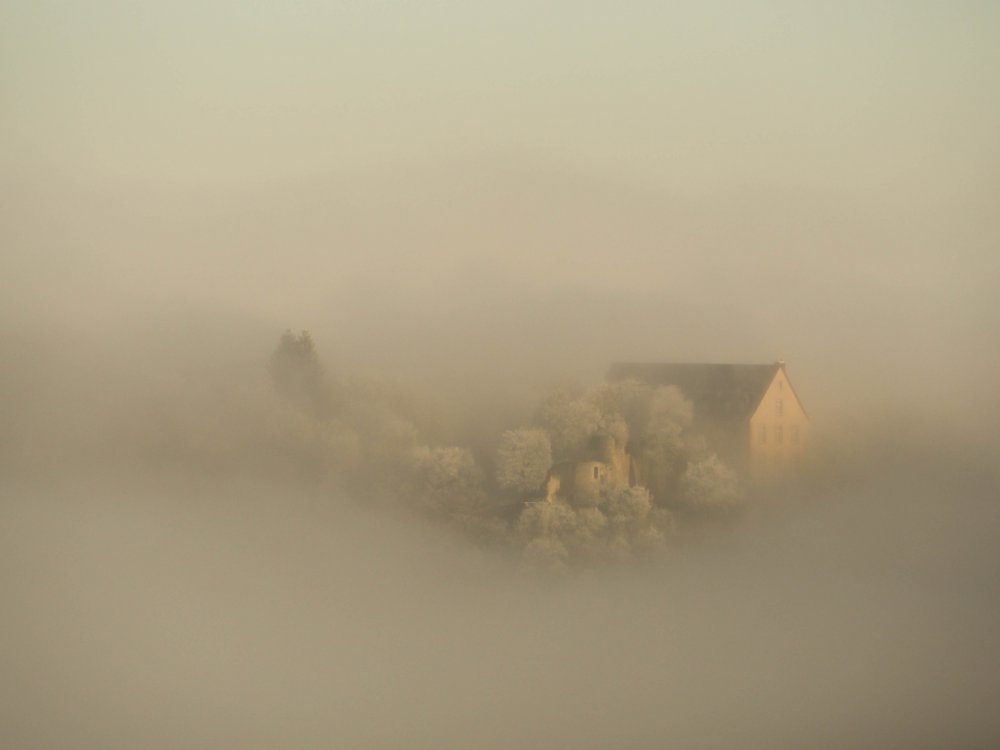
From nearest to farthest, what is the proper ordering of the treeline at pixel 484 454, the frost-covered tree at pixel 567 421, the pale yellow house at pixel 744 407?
the treeline at pixel 484 454, the frost-covered tree at pixel 567 421, the pale yellow house at pixel 744 407

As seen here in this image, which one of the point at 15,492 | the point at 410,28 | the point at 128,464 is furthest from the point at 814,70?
the point at 15,492

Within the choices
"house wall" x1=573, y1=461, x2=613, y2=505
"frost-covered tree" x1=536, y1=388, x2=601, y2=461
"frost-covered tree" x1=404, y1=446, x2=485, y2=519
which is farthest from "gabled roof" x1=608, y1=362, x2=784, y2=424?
"frost-covered tree" x1=404, y1=446, x2=485, y2=519

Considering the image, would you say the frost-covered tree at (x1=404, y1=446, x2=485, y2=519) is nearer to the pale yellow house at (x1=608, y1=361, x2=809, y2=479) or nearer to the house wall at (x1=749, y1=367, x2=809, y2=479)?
the pale yellow house at (x1=608, y1=361, x2=809, y2=479)

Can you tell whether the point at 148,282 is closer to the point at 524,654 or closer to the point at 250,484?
the point at 250,484

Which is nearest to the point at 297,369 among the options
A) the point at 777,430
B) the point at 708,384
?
the point at 708,384

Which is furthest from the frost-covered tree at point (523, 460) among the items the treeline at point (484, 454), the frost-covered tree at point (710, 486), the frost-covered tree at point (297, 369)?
A: the frost-covered tree at point (297, 369)

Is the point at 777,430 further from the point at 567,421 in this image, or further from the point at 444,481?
the point at 444,481

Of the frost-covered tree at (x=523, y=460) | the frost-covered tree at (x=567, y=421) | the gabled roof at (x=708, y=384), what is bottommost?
the frost-covered tree at (x=523, y=460)

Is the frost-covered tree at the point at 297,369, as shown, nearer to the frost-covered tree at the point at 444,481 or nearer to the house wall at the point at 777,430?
the frost-covered tree at the point at 444,481
